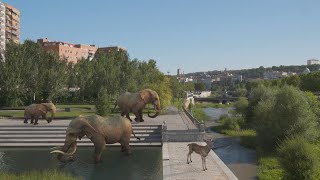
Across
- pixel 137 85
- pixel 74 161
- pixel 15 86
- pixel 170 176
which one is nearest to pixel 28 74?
pixel 15 86

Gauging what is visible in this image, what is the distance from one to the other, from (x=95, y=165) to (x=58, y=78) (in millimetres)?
33049

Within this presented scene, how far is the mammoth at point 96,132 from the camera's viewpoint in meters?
18.7

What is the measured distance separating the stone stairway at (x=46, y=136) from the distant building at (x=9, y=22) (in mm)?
73748

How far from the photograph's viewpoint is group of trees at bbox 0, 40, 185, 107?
46469 mm

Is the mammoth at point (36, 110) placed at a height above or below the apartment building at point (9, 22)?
below

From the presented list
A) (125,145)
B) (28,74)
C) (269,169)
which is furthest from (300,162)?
(28,74)

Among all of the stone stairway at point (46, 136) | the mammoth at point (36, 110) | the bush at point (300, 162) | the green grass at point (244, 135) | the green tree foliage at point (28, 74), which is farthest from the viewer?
the green tree foliage at point (28, 74)

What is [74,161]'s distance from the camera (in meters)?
20.1

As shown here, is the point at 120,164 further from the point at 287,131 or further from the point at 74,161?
the point at 287,131

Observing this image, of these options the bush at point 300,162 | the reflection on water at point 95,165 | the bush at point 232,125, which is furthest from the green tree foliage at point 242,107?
the bush at point 300,162

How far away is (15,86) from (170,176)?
3634 cm

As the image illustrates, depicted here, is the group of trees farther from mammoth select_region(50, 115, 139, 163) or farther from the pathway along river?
mammoth select_region(50, 115, 139, 163)

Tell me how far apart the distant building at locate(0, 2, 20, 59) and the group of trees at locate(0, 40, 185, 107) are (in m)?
43.1

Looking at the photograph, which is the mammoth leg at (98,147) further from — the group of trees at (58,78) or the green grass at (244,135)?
the group of trees at (58,78)
